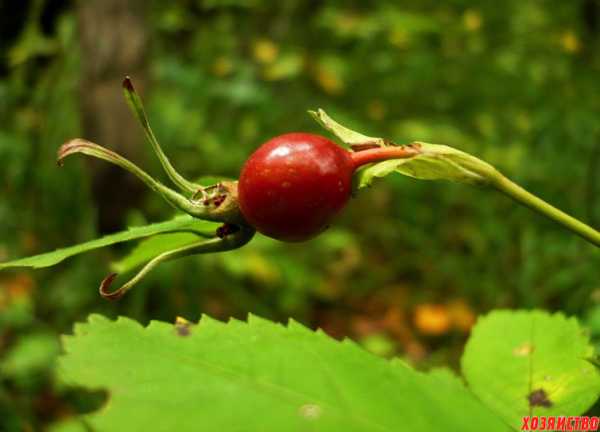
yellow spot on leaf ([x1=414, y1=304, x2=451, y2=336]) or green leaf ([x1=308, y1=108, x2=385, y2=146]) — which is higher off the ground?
green leaf ([x1=308, y1=108, x2=385, y2=146])

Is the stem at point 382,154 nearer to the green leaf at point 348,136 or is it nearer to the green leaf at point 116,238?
the green leaf at point 348,136

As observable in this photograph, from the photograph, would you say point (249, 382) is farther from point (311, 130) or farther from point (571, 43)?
point (571, 43)

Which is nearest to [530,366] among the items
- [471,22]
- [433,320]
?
[433,320]

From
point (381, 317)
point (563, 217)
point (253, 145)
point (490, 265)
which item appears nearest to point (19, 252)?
point (253, 145)

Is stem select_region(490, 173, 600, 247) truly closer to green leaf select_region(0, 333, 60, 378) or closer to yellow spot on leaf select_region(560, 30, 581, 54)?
green leaf select_region(0, 333, 60, 378)

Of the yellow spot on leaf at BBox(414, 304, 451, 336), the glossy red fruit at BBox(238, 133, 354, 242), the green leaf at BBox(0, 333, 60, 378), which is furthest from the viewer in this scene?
the yellow spot on leaf at BBox(414, 304, 451, 336)

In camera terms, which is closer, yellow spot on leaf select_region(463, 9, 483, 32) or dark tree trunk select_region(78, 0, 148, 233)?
dark tree trunk select_region(78, 0, 148, 233)

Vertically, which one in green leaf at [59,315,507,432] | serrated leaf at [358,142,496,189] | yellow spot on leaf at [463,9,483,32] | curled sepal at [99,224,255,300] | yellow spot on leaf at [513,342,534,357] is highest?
yellow spot on leaf at [463,9,483,32]

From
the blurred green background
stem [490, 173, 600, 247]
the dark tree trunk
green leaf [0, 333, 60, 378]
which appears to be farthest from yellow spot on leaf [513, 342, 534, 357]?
the dark tree trunk
